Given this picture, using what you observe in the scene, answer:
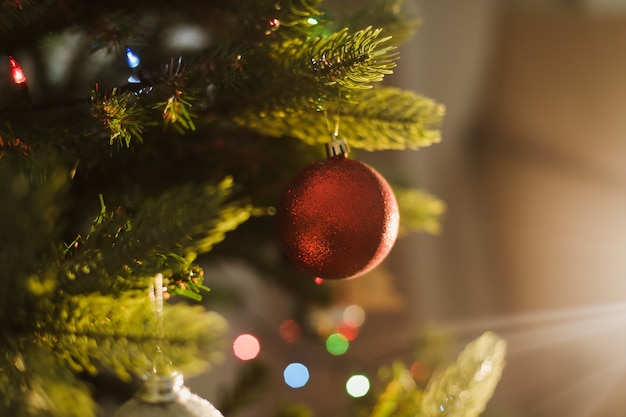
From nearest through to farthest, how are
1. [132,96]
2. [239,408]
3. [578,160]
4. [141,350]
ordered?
[141,350] < [132,96] < [239,408] < [578,160]

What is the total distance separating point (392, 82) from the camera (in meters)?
1.20

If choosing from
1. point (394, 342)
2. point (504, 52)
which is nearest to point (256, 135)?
point (504, 52)

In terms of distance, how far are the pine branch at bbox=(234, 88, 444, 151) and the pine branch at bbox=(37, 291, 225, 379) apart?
0.62 ft

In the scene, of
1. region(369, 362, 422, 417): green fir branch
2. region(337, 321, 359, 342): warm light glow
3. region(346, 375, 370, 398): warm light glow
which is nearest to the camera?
region(369, 362, 422, 417): green fir branch

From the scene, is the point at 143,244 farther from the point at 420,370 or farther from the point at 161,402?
the point at 420,370

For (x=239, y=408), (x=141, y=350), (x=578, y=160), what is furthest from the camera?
(x=578, y=160)

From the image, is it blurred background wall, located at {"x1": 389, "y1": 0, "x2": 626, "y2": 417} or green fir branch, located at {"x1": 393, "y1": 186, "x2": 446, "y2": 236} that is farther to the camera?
blurred background wall, located at {"x1": 389, "y1": 0, "x2": 626, "y2": 417}

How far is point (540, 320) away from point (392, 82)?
1.84 feet

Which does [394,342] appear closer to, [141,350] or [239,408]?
[239,408]

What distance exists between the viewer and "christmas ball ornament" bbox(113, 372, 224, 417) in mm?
364

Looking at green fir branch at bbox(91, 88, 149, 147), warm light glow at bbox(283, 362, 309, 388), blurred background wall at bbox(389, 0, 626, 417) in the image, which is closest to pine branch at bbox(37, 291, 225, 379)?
green fir branch at bbox(91, 88, 149, 147)

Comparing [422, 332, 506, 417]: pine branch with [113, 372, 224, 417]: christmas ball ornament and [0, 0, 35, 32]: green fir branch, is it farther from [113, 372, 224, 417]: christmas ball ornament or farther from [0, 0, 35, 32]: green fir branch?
[0, 0, 35, 32]: green fir branch

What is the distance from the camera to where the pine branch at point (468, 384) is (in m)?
0.44

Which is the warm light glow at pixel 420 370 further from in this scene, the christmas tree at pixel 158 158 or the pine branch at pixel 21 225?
the pine branch at pixel 21 225
